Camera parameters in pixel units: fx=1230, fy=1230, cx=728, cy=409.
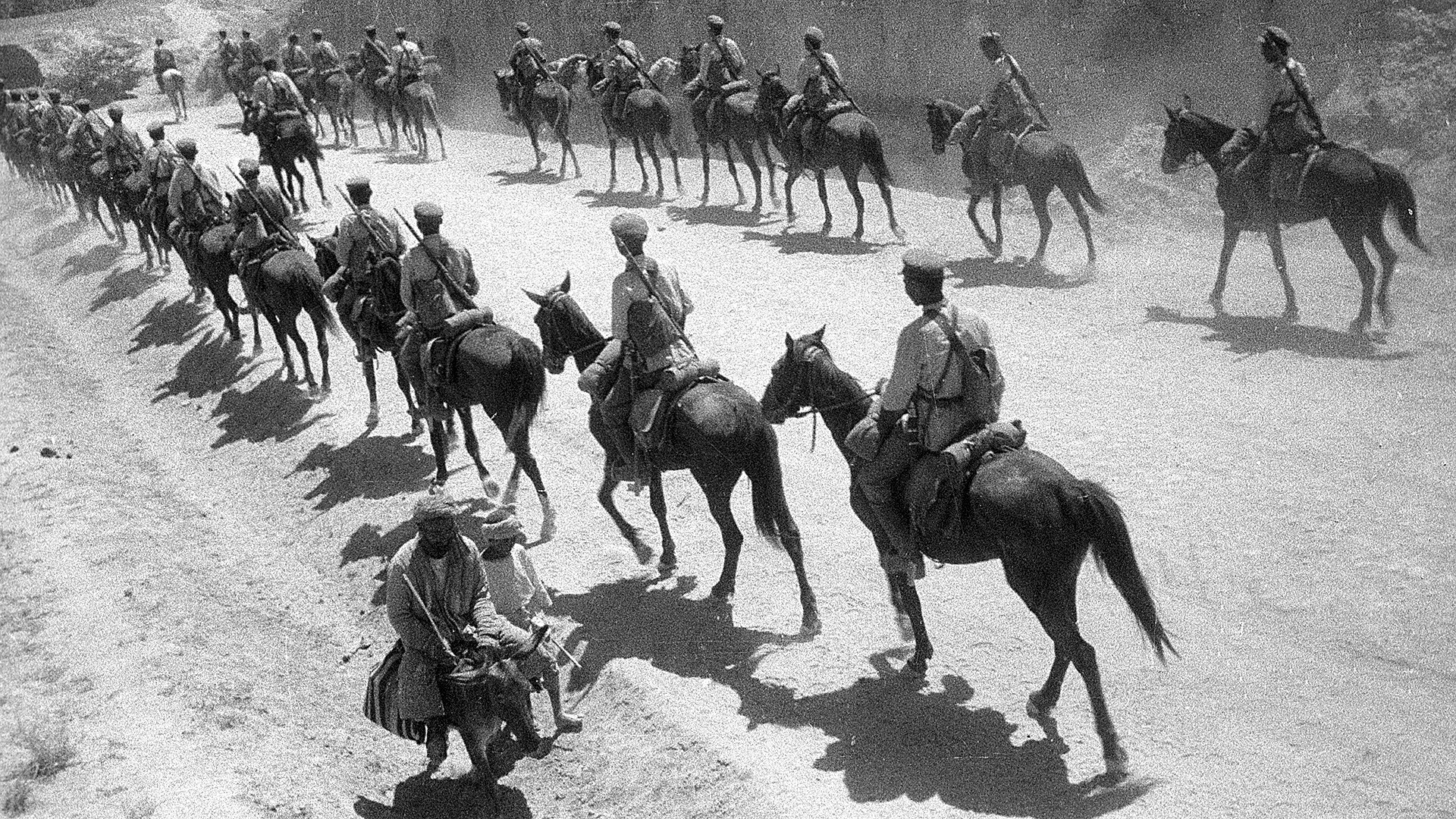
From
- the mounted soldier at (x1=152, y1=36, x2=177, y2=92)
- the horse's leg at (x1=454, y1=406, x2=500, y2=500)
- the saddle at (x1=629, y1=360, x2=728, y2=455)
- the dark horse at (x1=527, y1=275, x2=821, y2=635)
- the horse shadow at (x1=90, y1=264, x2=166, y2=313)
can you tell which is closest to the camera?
the dark horse at (x1=527, y1=275, x2=821, y2=635)

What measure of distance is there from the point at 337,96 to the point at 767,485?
81.3 ft

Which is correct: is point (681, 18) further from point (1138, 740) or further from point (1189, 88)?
point (1138, 740)

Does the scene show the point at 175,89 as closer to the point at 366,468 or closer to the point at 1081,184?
the point at 366,468

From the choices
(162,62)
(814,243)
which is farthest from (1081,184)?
(162,62)

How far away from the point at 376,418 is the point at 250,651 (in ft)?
14.7

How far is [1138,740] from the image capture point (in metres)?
7.12

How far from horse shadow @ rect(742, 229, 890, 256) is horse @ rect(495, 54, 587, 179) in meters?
6.20

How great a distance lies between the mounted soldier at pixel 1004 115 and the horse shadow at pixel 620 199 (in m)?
6.75

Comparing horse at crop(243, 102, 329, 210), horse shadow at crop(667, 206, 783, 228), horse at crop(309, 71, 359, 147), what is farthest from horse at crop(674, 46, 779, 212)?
horse at crop(309, 71, 359, 147)

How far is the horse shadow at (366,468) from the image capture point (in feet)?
40.5

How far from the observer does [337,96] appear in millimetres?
29922

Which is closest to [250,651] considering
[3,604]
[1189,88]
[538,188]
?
[3,604]

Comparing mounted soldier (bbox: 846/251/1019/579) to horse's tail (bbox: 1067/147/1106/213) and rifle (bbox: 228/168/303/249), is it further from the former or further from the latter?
rifle (bbox: 228/168/303/249)

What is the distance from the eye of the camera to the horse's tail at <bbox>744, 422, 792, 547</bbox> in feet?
28.2
